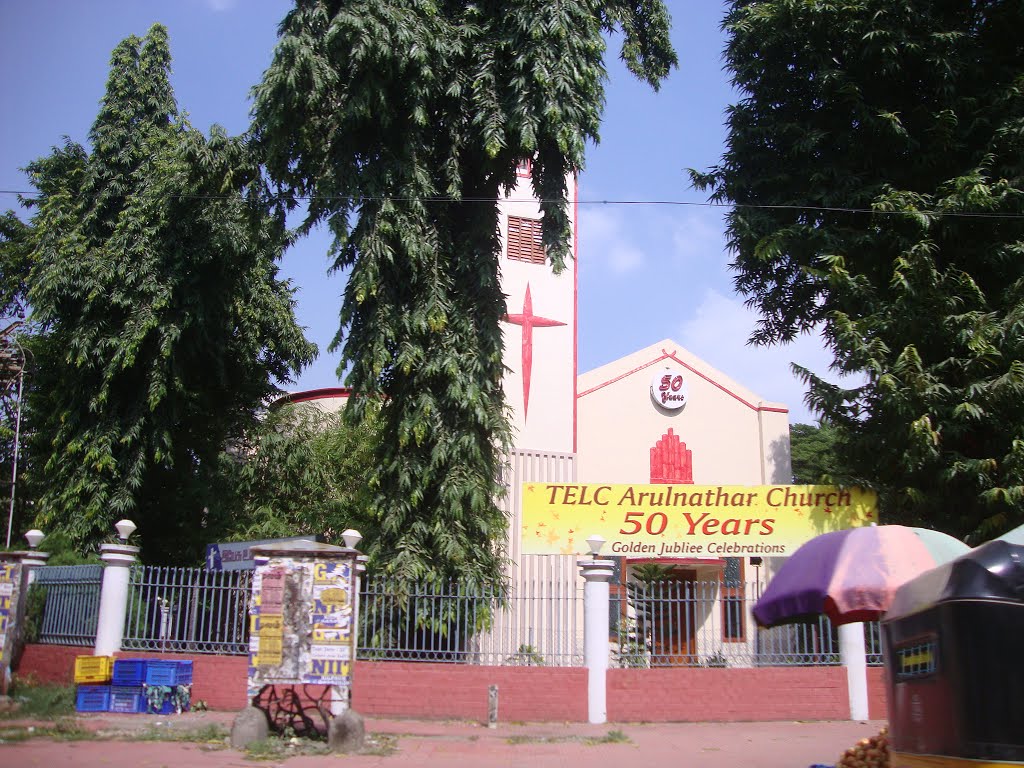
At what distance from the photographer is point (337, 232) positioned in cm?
1298

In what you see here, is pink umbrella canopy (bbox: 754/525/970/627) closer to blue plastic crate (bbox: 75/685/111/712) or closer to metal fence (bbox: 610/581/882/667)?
metal fence (bbox: 610/581/882/667)

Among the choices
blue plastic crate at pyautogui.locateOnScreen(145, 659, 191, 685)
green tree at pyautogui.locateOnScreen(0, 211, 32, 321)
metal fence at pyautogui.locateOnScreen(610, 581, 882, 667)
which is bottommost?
blue plastic crate at pyautogui.locateOnScreen(145, 659, 191, 685)

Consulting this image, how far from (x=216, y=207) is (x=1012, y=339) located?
1384cm

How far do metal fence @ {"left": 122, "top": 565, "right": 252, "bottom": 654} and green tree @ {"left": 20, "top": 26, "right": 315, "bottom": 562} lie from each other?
4666 millimetres

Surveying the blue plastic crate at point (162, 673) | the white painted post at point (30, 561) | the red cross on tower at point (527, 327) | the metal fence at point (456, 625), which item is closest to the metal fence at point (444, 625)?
the metal fence at point (456, 625)

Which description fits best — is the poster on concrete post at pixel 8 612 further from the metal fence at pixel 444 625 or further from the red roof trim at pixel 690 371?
the red roof trim at pixel 690 371

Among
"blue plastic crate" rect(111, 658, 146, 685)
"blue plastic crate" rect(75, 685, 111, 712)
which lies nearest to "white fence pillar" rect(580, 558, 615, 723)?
"blue plastic crate" rect(111, 658, 146, 685)

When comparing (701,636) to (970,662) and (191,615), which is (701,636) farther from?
(970,662)

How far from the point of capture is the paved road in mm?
8562

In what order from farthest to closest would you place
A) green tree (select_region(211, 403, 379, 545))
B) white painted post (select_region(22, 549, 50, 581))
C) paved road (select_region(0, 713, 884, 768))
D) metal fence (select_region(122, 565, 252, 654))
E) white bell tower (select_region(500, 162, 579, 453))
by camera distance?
white bell tower (select_region(500, 162, 579, 453)) → green tree (select_region(211, 403, 379, 545)) → white painted post (select_region(22, 549, 50, 581)) → metal fence (select_region(122, 565, 252, 654)) → paved road (select_region(0, 713, 884, 768))

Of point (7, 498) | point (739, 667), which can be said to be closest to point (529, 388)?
point (739, 667)

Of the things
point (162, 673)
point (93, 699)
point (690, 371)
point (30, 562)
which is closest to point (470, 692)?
point (162, 673)

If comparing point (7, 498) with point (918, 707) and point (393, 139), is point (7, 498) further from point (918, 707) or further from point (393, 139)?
point (918, 707)

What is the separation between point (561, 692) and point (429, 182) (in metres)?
7.45
